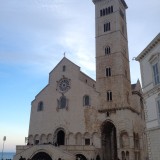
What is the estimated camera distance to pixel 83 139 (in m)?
37.9

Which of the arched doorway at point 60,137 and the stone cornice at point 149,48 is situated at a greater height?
the stone cornice at point 149,48

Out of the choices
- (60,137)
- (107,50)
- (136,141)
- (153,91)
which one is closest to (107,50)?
(107,50)

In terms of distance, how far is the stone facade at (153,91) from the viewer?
20.1 metres

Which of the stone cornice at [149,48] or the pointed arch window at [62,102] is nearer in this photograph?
the stone cornice at [149,48]

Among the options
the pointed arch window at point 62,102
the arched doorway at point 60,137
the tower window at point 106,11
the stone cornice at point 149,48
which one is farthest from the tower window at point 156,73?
the tower window at point 106,11

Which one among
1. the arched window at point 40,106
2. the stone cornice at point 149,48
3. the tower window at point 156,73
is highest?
the stone cornice at point 149,48

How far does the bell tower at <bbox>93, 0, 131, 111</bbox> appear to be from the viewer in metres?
39.1

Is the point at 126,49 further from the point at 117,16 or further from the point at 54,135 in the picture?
the point at 54,135

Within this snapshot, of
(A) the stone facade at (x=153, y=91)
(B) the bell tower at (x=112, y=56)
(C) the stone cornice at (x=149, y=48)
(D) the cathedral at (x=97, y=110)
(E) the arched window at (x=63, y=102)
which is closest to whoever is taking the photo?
(A) the stone facade at (x=153, y=91)

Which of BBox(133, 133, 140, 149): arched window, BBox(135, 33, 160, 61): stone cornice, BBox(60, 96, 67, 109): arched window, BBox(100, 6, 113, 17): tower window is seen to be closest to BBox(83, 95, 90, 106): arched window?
BBox(60, 96, 67, 109): arched window

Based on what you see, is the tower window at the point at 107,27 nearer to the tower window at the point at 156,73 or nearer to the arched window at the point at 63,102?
the arched window at the point at 63,102

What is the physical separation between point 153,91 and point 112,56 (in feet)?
70.8

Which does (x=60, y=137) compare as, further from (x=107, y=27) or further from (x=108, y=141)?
(x=107, y=27)

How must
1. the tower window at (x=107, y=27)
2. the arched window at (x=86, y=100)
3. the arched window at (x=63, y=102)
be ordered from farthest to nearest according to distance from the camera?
the tower window at (x=107, y=27), the arched window at (x=63, y=102), the arched window at (x=86, y=100)
